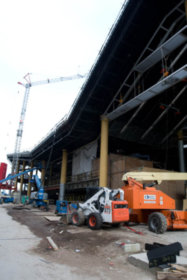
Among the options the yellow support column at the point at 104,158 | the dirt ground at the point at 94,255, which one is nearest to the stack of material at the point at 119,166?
the yellow support column at the point at 104,158

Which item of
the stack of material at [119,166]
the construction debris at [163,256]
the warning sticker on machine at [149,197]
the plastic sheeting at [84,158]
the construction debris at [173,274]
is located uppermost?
the plastic sheeting at [84,158]

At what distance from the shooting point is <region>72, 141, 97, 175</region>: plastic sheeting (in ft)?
91.9

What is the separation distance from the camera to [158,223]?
32.9ft

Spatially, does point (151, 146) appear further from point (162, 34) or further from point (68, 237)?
point (68, 237)

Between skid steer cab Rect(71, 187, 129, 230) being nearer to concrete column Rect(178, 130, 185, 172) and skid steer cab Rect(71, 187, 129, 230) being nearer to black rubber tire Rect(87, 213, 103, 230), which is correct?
black rubber tire Rect(87, 213, 103, 230)

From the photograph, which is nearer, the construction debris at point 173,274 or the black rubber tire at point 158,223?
the construction debris at point 173,274

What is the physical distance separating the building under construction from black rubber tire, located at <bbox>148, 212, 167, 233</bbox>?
9445mm

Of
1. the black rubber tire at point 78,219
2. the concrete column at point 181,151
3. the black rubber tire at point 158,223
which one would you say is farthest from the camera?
the concrete column at point 181,151

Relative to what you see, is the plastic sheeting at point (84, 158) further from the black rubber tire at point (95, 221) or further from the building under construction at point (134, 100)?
the black rubber tire at point (95, 221)

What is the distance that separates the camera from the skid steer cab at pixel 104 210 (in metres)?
10.1

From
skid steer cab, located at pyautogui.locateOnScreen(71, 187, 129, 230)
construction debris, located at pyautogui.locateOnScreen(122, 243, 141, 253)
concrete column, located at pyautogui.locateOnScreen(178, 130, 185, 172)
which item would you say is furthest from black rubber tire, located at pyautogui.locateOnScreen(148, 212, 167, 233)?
concrete column, located at pyautogui.locateOnScreen(178, 130, 185, 172)

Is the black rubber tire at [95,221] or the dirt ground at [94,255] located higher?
the black rubber tire at [95,221]

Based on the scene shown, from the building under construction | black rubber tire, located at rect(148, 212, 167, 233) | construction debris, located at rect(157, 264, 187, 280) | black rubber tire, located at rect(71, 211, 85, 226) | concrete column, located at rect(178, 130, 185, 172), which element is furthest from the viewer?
concrete column, located at rect(178, 130, 185, 172)

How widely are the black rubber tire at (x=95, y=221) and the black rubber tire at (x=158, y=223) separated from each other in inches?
99.7
